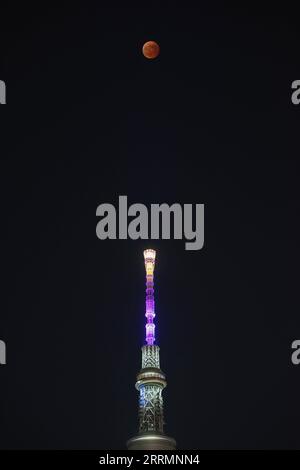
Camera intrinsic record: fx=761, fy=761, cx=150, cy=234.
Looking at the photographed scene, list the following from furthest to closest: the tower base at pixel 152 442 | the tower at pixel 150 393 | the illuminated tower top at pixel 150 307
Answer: the illuminated tower top at pixel 150 307 < the tower at pixel 150 393 < the tower base at pixel 152 442

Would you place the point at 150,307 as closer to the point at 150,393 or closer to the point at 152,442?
the point at 150,393

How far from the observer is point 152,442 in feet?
459

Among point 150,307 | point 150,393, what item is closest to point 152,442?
point 150,393

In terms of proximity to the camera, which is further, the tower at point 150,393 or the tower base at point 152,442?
the tower at point 150,393

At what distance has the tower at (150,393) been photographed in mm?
141625

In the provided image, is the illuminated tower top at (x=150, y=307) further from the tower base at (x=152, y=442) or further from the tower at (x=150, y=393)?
the tower base at (x=152, y=442)

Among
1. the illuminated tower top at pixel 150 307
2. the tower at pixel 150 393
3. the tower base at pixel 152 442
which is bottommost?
the tower base at pixel 152 442

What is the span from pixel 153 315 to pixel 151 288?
5.39 m

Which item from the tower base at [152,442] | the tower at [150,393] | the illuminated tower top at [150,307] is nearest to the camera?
the tower base at [152,442]

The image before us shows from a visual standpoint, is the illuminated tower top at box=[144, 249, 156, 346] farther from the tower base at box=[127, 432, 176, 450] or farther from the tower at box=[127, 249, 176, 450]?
the tower base at box=[127, 432, 176, 450]

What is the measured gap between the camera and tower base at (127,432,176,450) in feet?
459

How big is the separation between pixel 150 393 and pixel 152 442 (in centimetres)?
1011

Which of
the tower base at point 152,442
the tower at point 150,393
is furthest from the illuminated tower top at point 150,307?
the tower base at point 152,442
